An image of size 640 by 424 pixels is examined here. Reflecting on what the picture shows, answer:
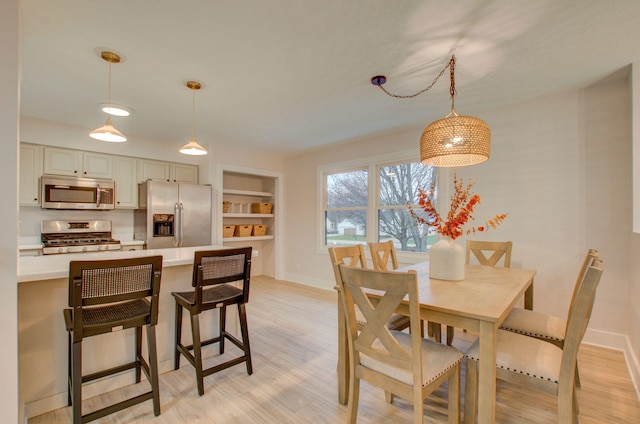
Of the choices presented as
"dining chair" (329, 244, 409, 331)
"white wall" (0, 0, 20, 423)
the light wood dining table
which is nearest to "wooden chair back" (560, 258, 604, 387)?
the light wood dining table

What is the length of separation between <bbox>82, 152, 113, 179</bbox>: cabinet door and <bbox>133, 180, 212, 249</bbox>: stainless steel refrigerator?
0.46 metres

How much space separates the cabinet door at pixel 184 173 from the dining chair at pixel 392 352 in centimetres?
425

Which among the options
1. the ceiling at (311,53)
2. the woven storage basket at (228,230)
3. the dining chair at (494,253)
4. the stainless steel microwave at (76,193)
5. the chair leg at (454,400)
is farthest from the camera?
the woven storage basket at (228,230)

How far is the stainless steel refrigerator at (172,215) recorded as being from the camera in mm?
4180

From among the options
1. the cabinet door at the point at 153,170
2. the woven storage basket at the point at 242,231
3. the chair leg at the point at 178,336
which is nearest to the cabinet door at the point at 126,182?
the cabinet door at the point at 153,170

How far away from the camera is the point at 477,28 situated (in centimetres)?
190

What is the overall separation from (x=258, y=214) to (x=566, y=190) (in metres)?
4.57

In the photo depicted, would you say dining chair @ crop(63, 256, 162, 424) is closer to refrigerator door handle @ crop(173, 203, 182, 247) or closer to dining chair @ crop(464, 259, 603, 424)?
dining chair @ crop(464, 259, 603, 424)

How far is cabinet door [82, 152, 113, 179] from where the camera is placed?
4020 millimetres

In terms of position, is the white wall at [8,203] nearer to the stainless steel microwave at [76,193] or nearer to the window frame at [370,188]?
the stainless steel microwave at [76,193]

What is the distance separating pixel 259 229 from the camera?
567 centimetres

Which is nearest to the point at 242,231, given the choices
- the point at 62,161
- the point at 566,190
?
the point at 62,161

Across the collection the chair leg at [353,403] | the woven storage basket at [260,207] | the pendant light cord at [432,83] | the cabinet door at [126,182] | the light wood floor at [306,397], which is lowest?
the light wood floor at [306,397]

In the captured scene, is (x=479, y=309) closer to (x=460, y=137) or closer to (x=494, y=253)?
(x=460, y=137)
